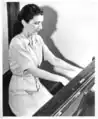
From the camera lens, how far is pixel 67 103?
226 centimetres

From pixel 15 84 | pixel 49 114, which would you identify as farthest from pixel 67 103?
pixel 15 84

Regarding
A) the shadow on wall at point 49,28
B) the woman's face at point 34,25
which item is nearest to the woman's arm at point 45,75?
the shadow on wall at point 49,28

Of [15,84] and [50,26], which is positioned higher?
[50,26]

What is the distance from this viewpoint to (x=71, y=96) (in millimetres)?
2277

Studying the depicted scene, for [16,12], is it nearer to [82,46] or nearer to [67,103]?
[82,46]

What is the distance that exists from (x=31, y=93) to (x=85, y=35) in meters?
0.51

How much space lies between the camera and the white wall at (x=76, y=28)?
226 cm

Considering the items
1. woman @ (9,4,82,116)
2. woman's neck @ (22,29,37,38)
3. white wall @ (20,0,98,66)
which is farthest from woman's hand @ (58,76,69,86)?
woman's neck @ (22,29,37,38)

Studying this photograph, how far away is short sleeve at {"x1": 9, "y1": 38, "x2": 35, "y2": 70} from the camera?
225 centimetres

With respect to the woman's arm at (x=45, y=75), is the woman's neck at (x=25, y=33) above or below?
above

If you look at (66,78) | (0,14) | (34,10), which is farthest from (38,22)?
(66,78)

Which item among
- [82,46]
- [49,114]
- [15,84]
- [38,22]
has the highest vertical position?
[38,22]

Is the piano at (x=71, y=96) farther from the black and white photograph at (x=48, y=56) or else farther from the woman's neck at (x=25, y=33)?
the woman's neck at (x=25, y=33)

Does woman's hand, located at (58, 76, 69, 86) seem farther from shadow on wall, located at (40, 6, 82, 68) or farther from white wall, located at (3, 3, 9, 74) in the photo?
white wall, located at (3, 3, 9, 74)
